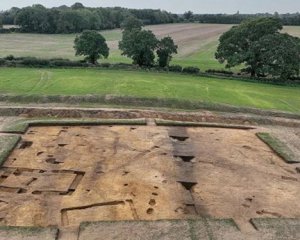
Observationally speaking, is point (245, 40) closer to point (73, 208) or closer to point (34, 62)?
point (34, 62)

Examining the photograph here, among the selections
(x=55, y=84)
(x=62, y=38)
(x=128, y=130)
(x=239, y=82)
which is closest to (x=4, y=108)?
(x=55, y=84)

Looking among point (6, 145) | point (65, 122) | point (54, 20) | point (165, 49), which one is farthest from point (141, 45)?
point (54, 20)

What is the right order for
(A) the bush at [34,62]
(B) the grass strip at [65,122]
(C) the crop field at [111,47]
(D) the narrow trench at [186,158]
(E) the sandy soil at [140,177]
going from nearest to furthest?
(E) the sandy soil at [140,177] < (D) the narrow trench at [186,158] < (B) the grass strip at [65,122] < (A) the bush at [34,62] < (C) the crop field at [111,47]

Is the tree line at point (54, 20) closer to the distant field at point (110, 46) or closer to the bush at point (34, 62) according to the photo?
the distant field at point (110, 46)

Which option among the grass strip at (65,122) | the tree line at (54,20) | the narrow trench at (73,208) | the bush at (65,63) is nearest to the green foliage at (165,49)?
the bush at (65,63)

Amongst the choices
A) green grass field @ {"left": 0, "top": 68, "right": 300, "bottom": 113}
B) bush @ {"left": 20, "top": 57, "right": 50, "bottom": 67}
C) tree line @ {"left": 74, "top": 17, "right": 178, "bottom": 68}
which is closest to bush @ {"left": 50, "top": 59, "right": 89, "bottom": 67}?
bush @ {"left": 20, "top": 57, "right": 50, "bottom": 67}

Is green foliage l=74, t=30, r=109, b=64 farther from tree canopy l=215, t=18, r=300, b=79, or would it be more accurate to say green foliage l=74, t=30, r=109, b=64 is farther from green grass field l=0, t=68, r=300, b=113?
tree canopy l=215, t=18, r=300, b=79

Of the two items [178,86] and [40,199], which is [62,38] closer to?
[178,86]
